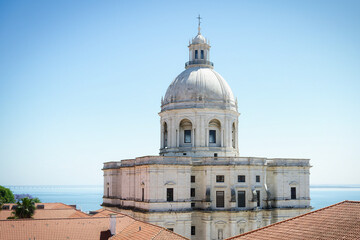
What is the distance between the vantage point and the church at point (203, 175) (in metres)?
50.2

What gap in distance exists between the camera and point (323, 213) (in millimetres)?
22875

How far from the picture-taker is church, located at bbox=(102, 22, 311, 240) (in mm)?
50250

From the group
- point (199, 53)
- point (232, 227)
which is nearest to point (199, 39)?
point (199, 53)

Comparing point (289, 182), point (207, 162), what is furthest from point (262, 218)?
point (207, 162)

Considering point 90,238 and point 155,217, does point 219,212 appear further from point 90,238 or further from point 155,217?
point 90,238

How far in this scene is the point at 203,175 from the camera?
52875mm

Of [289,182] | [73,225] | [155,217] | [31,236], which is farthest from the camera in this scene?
[289,182]

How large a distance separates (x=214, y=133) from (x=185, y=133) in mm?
4012

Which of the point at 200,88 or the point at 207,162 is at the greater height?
the point at 200,88

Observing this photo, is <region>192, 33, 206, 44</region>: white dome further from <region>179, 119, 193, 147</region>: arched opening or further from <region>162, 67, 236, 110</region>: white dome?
<region>179, 119, 193, 147</region>: arched opening

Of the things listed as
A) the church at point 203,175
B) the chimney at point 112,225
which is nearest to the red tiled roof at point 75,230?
the chimney at point 112,225

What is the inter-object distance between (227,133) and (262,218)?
12.1 metres

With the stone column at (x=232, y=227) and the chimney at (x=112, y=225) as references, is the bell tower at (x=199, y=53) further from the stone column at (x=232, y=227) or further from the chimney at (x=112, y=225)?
the chimney at (x=112, y=225)

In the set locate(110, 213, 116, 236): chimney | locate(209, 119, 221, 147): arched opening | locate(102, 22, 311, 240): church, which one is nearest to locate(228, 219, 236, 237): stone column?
locate(102, 22, 311, 240): church
